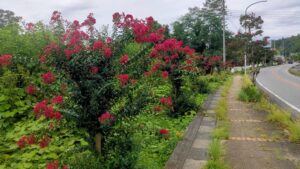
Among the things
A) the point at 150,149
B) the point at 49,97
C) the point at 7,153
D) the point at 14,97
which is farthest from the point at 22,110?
the point at 150,149

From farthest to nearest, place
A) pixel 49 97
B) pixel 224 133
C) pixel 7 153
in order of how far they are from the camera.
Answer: pixel 224 133 < pixel 7 153 < pixel 49 97

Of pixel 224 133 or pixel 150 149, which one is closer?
pixel 150 149

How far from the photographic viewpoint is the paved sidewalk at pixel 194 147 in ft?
15.0

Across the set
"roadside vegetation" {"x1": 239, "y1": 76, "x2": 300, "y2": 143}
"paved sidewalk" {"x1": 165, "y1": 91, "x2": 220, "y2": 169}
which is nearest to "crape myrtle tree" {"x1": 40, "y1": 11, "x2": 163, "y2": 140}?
"paved sidewalk" {"x1": 165, "y1": 91, "x2": 220, "y2": 169}

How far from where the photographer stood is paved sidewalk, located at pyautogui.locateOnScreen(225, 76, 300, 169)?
455cm

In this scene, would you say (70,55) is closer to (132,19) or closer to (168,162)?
(132,19)

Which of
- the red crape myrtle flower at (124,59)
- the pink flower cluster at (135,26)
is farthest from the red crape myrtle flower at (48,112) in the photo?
the pink flower cluster at (135,26)

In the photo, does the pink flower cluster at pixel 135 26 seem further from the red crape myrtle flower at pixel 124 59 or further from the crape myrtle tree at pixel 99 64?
the red crape myrtle flower at pixel 124 59

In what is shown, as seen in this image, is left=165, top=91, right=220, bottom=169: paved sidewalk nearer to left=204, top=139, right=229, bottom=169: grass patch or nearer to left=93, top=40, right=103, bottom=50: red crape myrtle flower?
left=204, top=139, right=229, bottom=169: grass patch

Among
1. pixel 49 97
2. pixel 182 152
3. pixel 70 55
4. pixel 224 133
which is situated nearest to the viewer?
pixel 70 55

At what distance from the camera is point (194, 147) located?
543cm

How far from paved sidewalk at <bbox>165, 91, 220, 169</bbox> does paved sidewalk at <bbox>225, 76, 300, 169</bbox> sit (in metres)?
0.44

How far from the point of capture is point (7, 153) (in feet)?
15.1

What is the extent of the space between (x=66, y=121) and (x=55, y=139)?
3.92 ft
